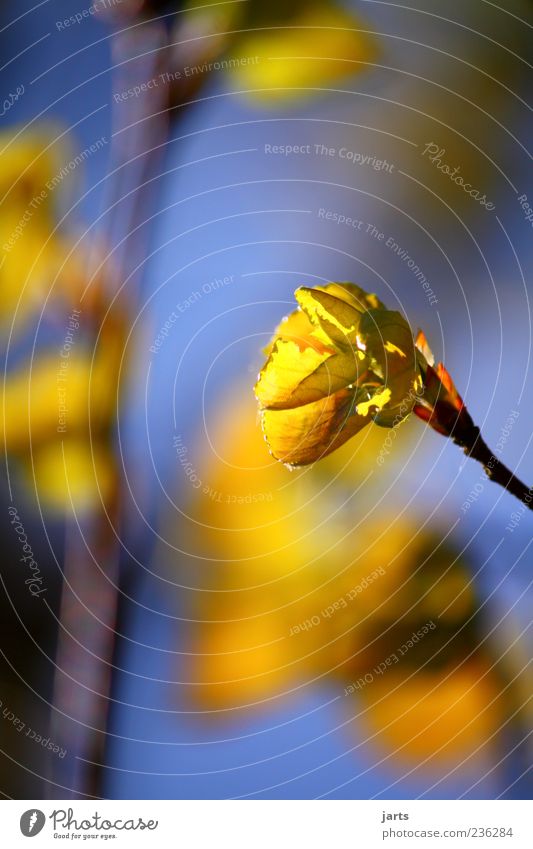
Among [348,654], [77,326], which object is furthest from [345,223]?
[348,654]

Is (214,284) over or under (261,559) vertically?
over

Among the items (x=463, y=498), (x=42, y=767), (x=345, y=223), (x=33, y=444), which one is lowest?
(x=42, y=767)

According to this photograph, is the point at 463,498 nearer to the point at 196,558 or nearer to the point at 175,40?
the point at 196,558
